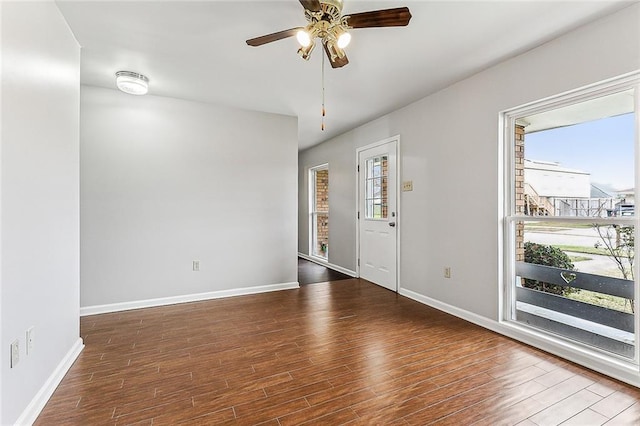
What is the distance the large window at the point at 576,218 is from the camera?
210 centimetres

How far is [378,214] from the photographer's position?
452 centimetres

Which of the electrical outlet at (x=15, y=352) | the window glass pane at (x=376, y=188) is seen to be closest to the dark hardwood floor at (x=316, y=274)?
the window glass pane at (x=376, y=188)

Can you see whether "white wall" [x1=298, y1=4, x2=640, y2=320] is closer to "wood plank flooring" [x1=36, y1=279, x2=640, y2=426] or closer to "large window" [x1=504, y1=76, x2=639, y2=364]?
"large window" [x1=504, y1=76, x2=639, y2=364]

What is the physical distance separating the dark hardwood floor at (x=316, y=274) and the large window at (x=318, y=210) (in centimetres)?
76

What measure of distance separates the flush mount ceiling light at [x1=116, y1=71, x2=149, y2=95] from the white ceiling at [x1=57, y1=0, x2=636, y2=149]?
72 millimetres

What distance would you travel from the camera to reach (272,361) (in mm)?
2271

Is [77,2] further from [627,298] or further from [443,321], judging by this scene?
[627,298]

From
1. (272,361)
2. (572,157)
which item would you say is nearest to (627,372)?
(572,157)

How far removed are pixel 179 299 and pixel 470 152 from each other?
3708mm

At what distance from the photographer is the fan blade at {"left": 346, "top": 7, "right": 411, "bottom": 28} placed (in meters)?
1.64

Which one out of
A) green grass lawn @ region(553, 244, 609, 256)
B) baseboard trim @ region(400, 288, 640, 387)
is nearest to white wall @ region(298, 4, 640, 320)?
baseboard trim @ region(400, 288, 640, 387)

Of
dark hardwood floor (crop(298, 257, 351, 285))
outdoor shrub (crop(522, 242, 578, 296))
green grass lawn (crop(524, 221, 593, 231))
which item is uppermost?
green grass lawn (crop(524, 221, 593, 231))

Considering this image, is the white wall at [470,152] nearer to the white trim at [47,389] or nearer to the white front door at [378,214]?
the white front door at [378,214]

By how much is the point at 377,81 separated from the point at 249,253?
8.67 ft
